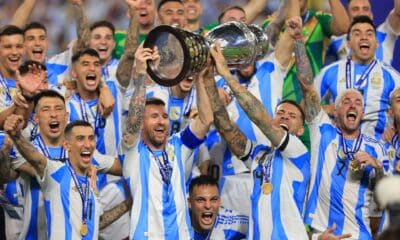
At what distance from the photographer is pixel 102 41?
955 centimetres

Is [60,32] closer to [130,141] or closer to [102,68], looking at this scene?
[102,68]

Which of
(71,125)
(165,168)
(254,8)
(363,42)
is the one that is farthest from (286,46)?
(71,125)

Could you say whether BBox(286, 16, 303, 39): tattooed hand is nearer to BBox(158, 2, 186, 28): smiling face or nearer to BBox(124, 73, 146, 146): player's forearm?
BBox(124, 73, 146, 146): player's forearm

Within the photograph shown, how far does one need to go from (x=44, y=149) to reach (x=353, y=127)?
7.75 ft

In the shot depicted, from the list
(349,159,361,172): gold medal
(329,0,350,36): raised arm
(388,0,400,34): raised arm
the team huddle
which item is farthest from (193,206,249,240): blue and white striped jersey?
(388,0,400,34): raised arm

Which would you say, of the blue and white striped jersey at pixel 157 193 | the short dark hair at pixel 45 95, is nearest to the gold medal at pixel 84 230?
the blue and white striped jersey at pixel 157 193

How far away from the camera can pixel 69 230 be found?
24.8 feet

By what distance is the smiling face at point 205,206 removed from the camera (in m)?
8.25

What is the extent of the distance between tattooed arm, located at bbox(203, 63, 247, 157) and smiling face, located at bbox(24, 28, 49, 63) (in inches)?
79.9

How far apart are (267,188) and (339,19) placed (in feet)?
8.37

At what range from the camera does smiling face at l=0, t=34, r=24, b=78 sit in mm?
8711

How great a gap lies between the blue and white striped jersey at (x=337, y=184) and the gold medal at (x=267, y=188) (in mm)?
564

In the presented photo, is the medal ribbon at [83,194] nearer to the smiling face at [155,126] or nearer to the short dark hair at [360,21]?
the smiling face at [155,126]

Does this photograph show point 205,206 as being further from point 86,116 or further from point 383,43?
point 383,43
